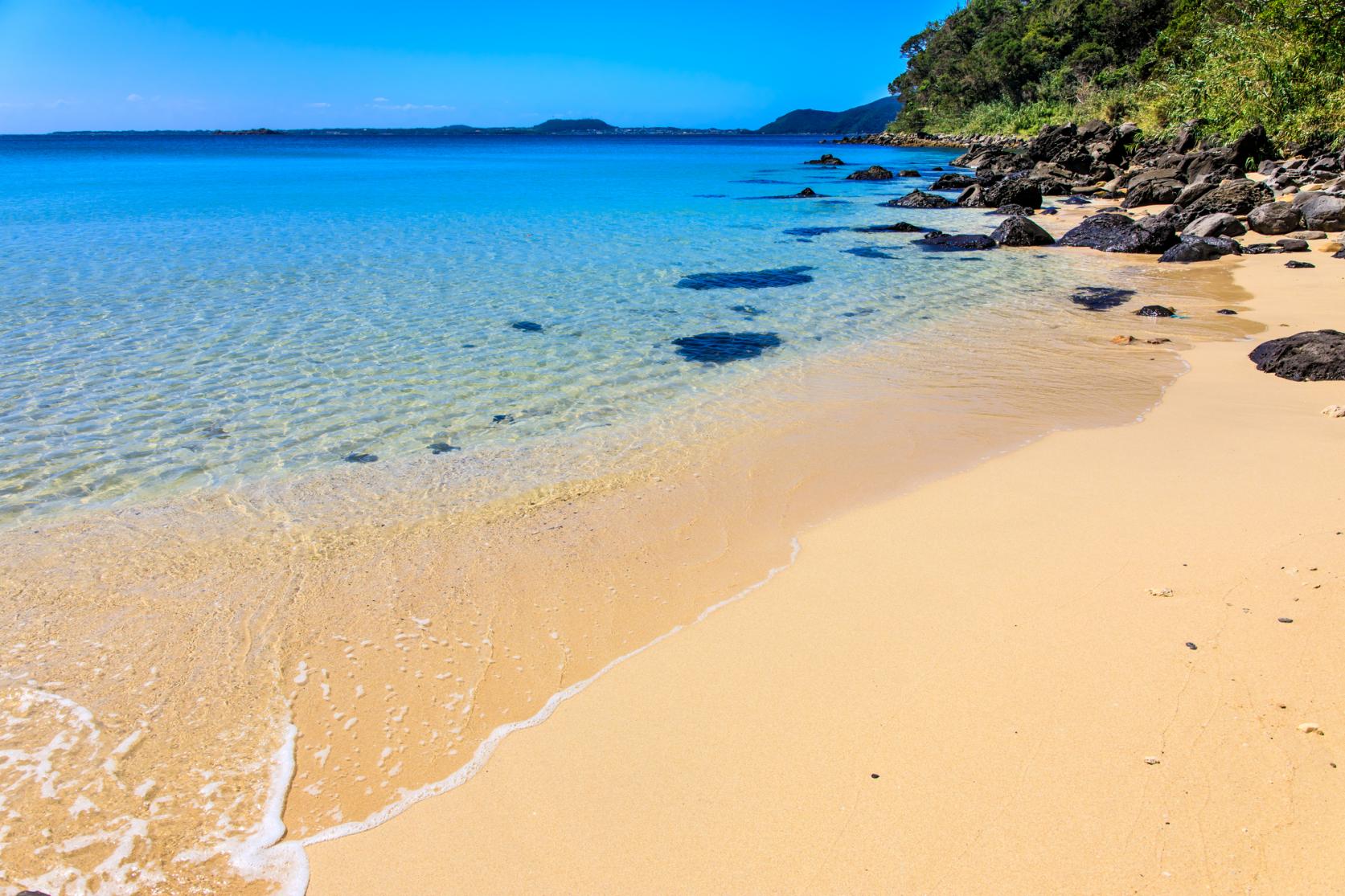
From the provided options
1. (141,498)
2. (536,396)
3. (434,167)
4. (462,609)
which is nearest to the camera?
(462,609)

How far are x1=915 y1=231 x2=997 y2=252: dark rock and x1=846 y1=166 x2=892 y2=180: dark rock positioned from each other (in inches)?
942

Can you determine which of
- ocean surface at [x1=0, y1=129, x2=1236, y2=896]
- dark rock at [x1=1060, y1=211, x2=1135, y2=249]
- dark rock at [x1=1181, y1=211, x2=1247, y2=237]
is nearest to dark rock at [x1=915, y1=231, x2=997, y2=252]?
dark rock at [x1=1060, y1=211, x2=1135, y2=249]

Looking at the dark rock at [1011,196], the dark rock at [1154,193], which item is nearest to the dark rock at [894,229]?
the dark rock at [1011,196]

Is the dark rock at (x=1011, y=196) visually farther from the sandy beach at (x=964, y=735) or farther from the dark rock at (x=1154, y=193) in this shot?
the sandy beach at (x=964, y=735)

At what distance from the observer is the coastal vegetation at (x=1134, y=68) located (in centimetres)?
2648

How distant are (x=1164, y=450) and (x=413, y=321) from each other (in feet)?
33.1

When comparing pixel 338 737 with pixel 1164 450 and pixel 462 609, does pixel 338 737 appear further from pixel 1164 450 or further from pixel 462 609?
pixel 1164 450

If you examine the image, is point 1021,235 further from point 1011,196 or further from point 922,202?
point 922,202

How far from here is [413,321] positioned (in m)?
12.0

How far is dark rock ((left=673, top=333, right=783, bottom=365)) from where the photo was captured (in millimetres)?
10430

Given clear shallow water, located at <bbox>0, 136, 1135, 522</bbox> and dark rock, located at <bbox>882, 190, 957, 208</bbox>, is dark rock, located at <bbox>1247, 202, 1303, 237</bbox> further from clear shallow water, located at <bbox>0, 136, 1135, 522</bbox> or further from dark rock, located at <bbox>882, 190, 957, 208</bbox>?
dark rock, located at <bbox>882, 190, 957, 208</bbox>

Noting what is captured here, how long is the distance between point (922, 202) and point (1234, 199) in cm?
1091

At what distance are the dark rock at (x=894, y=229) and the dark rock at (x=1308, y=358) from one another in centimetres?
1459

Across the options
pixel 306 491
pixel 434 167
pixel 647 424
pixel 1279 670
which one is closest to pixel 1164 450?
pixel 1279 670
